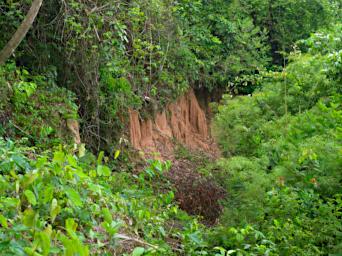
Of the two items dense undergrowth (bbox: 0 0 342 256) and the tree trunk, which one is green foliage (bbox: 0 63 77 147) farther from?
the tree trunk

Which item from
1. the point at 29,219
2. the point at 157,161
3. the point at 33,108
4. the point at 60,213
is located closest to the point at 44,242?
the point at 29,219

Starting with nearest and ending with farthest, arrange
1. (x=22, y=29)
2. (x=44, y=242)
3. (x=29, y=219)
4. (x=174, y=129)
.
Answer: (x=44, y=242), (x=29, y=219), (x=22, y=29), (x=174, y=129)

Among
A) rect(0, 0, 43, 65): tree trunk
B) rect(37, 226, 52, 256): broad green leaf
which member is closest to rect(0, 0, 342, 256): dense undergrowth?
rect(37, 226, 52, 256): broad green leaf

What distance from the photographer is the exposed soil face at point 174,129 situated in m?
13.6

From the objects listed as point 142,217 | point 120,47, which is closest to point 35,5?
point 120,47

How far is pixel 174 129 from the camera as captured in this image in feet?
51.7

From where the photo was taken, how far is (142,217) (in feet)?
20.3

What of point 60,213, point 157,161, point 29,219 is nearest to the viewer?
point 29,219

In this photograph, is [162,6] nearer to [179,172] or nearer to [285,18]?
[179,172]

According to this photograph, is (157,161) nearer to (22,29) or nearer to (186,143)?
(22,29)

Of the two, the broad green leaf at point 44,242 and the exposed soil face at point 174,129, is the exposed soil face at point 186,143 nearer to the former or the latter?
the exposed soil face at point 174,129

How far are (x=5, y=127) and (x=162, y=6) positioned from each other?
5488mm

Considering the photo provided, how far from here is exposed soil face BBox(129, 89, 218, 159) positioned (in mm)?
13612

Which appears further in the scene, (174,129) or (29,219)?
(174,129)
